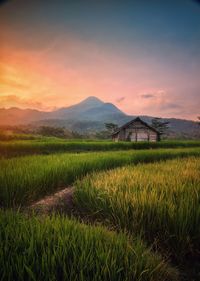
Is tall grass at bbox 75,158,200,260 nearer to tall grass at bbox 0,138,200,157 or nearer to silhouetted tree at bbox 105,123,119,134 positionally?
tall grass at bbox 0,138,200,157

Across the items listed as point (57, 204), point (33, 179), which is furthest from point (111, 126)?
point (57, 204)

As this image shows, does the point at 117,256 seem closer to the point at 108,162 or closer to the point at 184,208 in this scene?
the point at 184,208

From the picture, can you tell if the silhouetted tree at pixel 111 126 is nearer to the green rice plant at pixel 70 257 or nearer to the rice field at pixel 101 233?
the rice field at pixel 101 233

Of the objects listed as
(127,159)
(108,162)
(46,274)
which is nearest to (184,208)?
(46,274)

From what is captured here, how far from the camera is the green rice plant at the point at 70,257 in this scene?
156 centimetres

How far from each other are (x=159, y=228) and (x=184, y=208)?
1.25ft

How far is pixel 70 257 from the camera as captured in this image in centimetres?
171

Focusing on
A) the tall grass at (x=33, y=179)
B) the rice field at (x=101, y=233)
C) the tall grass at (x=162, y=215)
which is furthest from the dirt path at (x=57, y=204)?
the tall grass at (x=162, y=215)

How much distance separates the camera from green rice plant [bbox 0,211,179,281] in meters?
1.56

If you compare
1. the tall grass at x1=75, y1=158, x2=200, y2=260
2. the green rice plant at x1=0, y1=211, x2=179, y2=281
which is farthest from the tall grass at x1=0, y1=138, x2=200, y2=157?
the green rice plant at x1=0, y1=211, x2=179, y2=281

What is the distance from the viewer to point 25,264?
159 centimetres

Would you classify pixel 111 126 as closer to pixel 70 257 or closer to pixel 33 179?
pixel 33 179

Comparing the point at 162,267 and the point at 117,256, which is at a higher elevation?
the point at 117,256

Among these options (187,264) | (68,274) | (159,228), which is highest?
(68,274)
